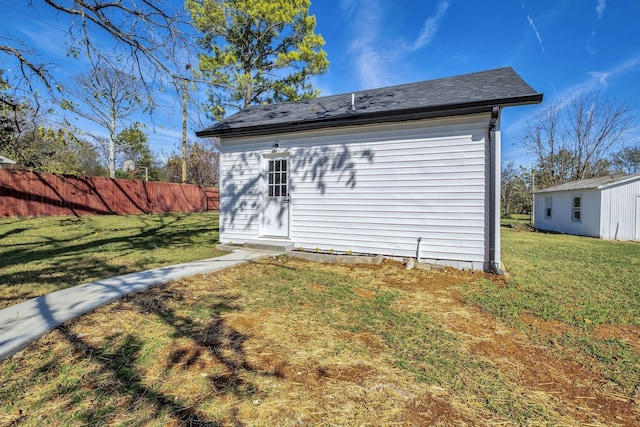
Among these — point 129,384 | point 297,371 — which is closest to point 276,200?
point 297,371

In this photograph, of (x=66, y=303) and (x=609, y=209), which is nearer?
(x=66, y=303)

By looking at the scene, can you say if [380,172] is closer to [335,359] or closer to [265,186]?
[265,186]

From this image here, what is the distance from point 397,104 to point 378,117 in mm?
669

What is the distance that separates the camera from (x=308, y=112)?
755 cm

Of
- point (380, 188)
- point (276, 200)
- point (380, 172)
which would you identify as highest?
point (380, 172)

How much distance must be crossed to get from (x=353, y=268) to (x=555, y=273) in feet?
12.4

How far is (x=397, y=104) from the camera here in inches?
250

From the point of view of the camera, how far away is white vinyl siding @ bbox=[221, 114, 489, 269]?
5621mm

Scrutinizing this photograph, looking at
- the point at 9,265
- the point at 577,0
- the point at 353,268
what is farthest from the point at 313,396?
the point at 577,0

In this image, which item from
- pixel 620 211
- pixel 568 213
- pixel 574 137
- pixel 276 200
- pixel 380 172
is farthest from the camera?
pixel 574 137

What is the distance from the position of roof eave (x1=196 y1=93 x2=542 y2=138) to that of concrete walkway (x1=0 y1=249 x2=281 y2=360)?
341 centimetres

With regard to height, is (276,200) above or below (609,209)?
above

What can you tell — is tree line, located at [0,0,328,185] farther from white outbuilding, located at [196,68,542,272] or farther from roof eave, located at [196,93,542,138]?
white outbuilding, located at [196,68,542,272]

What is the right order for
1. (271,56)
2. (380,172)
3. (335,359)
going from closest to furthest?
1. (335,359)
2. (380,172)
3. (271,56)
